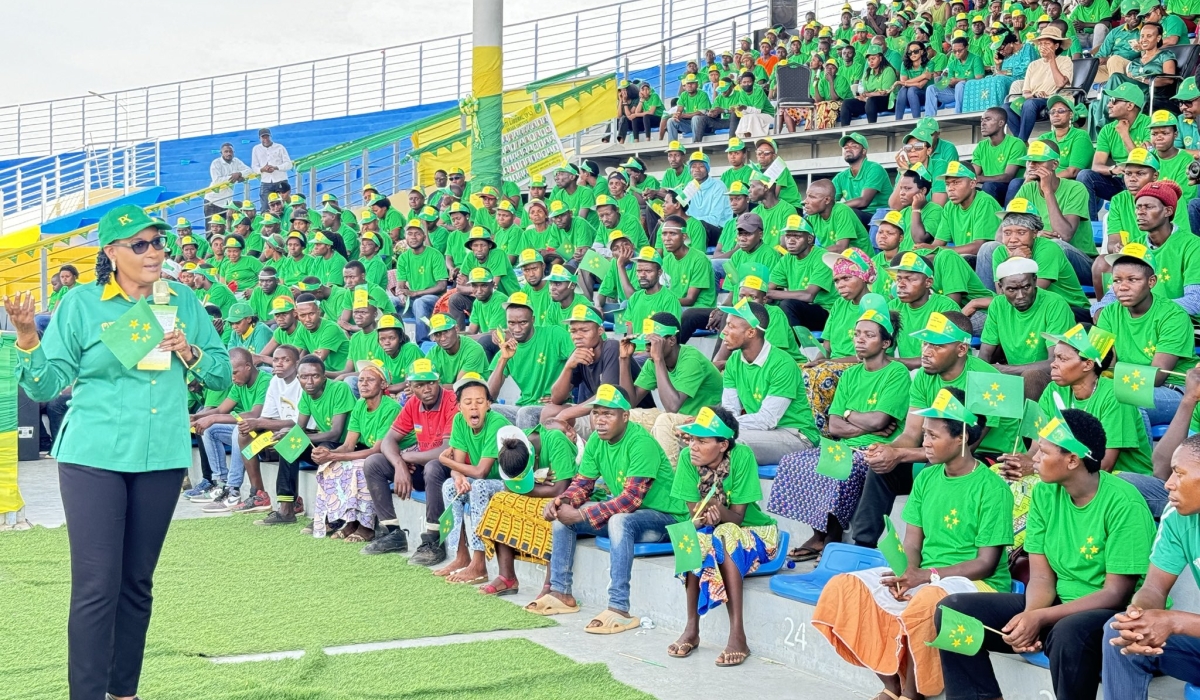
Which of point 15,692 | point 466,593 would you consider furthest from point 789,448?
point 15,692

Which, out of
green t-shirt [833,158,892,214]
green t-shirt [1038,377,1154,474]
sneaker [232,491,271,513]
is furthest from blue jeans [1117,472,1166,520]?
sneaker [232,491,271,513]

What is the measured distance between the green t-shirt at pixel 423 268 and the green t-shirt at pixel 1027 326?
704 cm

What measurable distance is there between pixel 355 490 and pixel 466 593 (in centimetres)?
181

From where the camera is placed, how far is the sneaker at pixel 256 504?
9.91 meters

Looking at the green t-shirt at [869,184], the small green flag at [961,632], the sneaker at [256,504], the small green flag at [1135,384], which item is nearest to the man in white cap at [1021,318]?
the small green flag at [1135,384]

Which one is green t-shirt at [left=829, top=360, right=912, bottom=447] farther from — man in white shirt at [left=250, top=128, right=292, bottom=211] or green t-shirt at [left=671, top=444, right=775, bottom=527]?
man in white shirt at [left=250, top=128, right=292, bottom=211]

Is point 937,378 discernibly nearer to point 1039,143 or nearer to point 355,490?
point 1039,143

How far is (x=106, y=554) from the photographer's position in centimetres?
392

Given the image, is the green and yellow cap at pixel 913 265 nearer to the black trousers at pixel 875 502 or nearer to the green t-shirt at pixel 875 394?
the green t-shirt at pixel 875 394

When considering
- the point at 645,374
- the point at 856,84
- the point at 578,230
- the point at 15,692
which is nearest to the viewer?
the point at 15,692

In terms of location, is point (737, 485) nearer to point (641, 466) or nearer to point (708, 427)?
point (708, 427)

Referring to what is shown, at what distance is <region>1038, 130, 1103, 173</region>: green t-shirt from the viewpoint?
9758mm

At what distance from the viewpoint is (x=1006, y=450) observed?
6.06 m

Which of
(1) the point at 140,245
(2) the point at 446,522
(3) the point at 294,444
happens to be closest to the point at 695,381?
(2) the point at 446,522
